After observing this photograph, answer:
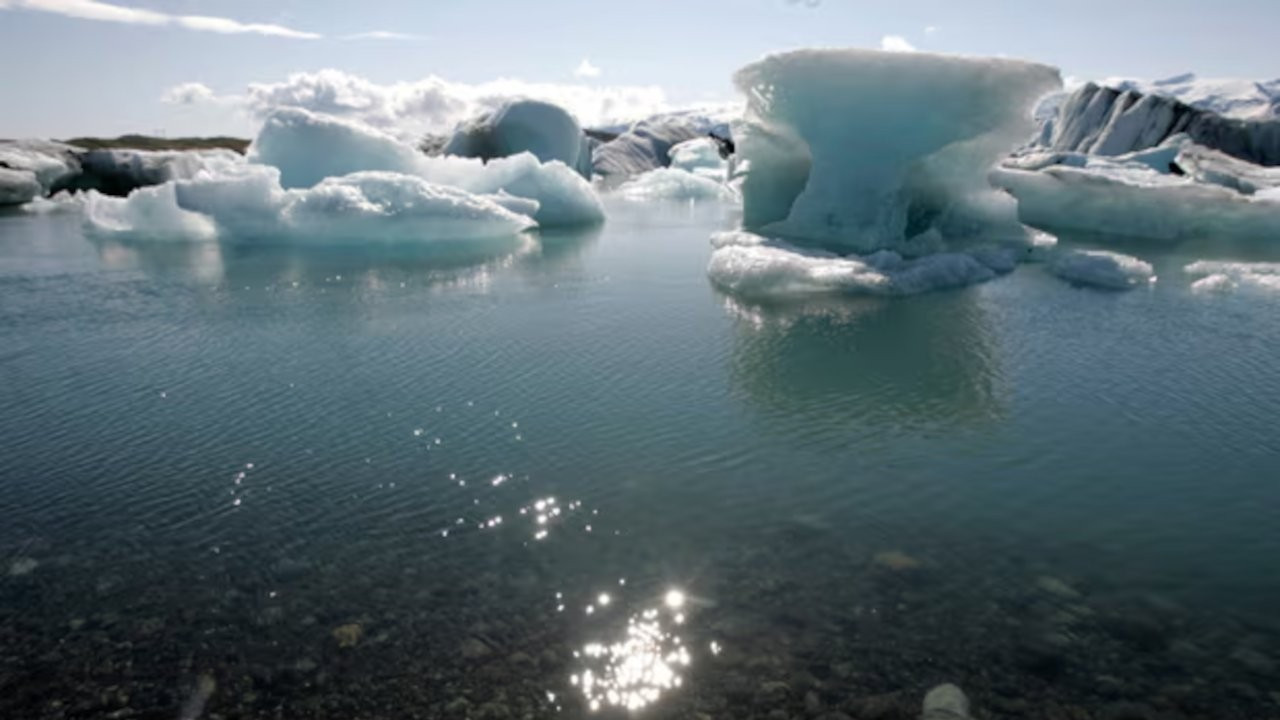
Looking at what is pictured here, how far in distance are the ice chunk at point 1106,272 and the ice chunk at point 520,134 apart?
15.8 meters

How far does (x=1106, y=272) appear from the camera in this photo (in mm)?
10266

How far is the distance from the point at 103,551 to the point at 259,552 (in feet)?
2.30

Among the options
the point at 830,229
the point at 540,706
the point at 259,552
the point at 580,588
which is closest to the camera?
the point at 540,706

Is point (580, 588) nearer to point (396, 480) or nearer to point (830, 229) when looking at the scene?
point (396, 480)

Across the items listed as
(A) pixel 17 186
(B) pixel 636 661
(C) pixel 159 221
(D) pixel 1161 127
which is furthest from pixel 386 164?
(D) pixel 1161 127

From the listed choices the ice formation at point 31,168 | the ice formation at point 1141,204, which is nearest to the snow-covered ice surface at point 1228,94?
the ice formation at point 1141,204

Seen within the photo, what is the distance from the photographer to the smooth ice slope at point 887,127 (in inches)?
449

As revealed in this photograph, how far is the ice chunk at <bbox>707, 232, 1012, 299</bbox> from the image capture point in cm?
938

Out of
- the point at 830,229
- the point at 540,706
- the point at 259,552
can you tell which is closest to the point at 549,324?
the point at 259,552

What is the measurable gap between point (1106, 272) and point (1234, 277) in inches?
65.3

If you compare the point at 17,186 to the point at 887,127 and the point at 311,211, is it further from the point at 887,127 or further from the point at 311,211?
the point at 887,127

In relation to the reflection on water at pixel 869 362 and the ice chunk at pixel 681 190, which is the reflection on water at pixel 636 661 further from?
the ice chunk at pixel 681 190

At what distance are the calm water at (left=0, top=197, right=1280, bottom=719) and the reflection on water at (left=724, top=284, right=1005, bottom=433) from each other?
0.15 feet

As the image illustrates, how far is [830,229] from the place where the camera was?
1295 cm
